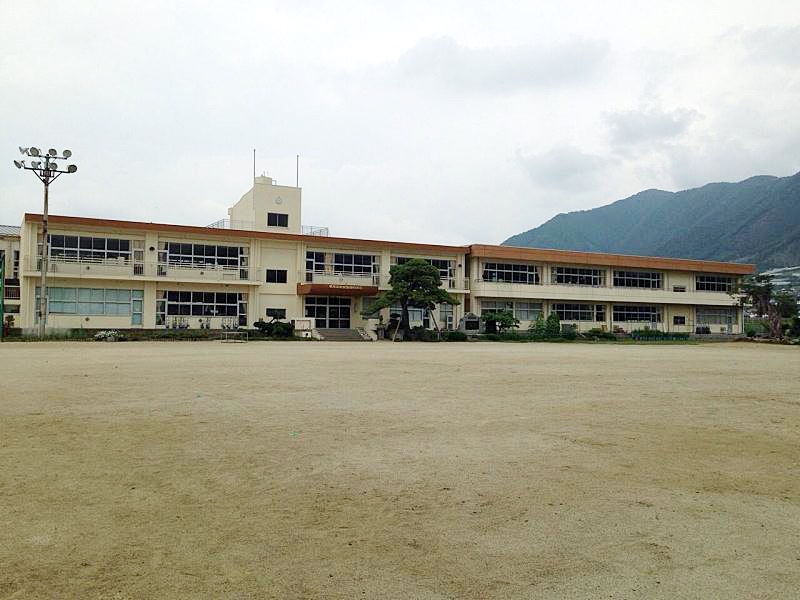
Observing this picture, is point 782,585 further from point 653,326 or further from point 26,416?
point 653,326

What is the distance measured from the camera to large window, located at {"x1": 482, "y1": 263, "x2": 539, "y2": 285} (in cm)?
4262

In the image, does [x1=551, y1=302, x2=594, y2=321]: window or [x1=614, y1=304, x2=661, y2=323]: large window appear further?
[x1=614, y1=304, x2=661, y2=323]: large window

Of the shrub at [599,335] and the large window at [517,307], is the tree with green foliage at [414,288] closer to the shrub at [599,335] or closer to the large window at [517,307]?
the large window at [517,307]

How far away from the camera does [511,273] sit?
43.4 meters

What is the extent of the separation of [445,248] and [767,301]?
20.6 meters

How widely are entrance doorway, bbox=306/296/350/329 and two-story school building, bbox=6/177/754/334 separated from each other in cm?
7

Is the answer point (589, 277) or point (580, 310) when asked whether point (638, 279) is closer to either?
point (589, 277)

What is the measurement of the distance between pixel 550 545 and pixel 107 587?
7.59ft

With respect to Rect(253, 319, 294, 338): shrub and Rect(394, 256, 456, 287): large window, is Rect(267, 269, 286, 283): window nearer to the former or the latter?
Rect(253, 319, 294, 338): shrub

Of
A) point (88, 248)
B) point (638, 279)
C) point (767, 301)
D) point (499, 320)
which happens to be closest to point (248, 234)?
point (88, 248)

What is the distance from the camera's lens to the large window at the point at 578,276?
4491cm

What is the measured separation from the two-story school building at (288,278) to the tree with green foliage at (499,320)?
8.37 ft

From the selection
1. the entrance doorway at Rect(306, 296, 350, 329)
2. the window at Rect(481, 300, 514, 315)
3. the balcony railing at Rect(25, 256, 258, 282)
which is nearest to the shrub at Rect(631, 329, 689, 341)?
the window at Rect(481, 300, 514, 315)

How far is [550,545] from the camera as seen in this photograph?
3701 millimetres
